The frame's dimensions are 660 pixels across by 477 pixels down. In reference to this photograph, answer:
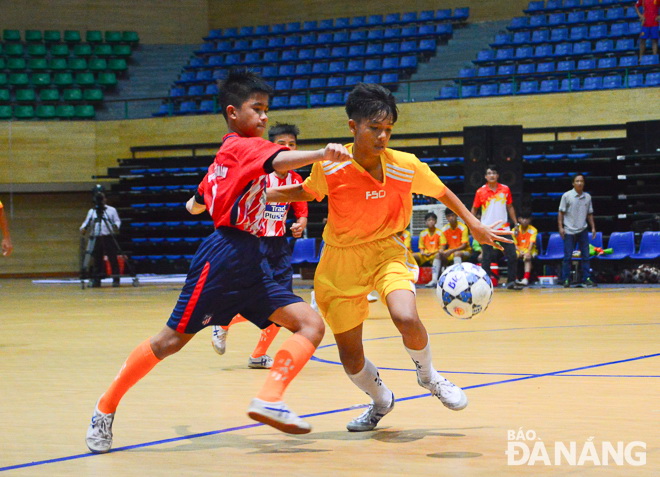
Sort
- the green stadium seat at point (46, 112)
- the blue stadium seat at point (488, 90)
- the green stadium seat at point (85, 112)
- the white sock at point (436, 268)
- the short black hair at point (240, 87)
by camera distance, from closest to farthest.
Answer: the short black hair at point (240, 87)
the white sock at point (436, 268)
the blue stadium seat at point (488, 90)
the green stadium seat at point (46, 112)
the green stadium seat at point (85, 112)

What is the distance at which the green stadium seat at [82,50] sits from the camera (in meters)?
25.4

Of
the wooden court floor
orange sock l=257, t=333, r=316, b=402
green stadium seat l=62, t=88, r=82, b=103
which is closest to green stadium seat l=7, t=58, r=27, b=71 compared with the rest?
green stadium seat l=62, t=88, r=82, b=103

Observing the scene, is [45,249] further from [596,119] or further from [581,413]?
[581,413]

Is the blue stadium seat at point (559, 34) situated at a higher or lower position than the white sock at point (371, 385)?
higher

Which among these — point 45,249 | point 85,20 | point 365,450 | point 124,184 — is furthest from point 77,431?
point 85,20

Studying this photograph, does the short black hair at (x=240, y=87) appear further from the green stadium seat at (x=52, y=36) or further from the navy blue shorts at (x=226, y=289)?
the green stadium seat at (x=52, y=36)

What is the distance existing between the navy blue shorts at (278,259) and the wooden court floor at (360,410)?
0.65 meters

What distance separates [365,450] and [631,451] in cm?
104

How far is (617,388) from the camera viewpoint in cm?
541

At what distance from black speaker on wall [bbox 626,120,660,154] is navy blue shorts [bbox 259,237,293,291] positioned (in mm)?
13201

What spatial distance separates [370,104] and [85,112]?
811 inches

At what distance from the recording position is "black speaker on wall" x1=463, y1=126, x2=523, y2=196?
1739 centimetres

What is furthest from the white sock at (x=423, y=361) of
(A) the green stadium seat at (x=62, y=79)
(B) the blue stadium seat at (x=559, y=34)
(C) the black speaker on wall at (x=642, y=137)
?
(A) the green stadium seat at (x=62, y=79)

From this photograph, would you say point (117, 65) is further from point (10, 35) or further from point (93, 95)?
point (10, 35)
